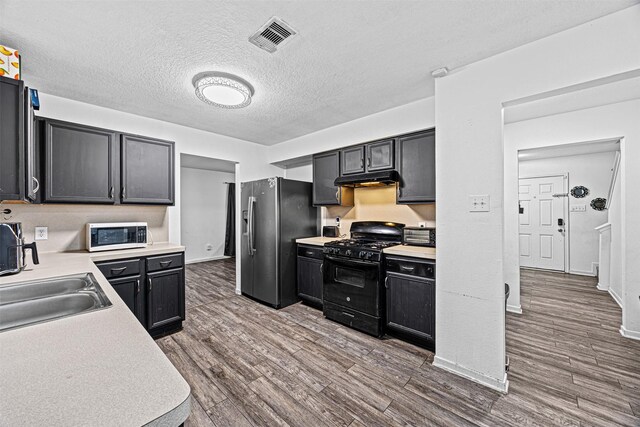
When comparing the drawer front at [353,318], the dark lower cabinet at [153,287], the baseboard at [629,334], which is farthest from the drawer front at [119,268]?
the baseboard at [629,334]

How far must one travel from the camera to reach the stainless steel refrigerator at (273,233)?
3.49 meters

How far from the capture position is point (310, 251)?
139 inches

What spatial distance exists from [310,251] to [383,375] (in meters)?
1.78

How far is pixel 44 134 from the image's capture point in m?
2.33

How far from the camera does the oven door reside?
2.69m

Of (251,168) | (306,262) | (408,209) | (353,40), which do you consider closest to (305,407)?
(306,262)

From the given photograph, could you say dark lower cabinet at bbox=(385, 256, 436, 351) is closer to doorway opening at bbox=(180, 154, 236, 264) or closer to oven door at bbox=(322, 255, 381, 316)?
oven door at bbox=(322, 255, 381, 316)

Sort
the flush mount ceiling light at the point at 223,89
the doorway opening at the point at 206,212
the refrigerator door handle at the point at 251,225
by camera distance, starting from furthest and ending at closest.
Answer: the doorway opening at the point at 206,212 → the refrigerator door handle at the point at 251,225 → the flush mount ceiling light at the point at 223,89

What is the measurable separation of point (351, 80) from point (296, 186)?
173cm

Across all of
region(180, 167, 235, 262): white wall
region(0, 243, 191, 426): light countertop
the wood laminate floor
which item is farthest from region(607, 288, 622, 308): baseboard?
region(180, 167, 235, 262): white wall

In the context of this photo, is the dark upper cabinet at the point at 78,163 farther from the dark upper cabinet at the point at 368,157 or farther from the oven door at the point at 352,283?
the dark upper cabinet at the point at 368,157

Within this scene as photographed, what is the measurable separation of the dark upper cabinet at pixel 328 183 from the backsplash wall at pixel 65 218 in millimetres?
2244

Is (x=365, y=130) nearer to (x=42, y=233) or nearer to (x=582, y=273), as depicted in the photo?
(x=42, y=233)

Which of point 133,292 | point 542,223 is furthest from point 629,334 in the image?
point 133,292
